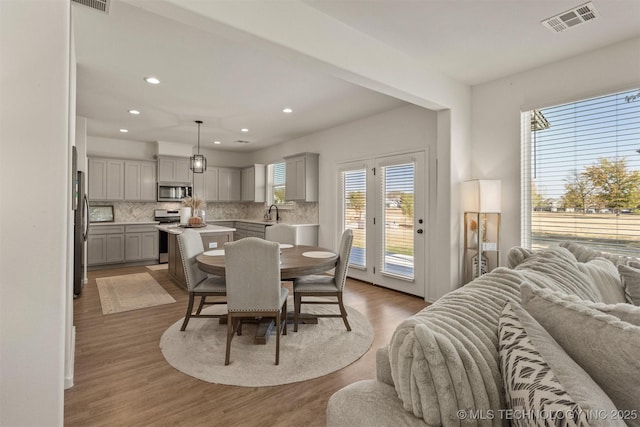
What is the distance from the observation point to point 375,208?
4.90m

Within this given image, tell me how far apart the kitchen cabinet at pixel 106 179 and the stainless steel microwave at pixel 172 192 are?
2.43 feet

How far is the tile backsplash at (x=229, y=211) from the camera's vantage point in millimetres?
6410

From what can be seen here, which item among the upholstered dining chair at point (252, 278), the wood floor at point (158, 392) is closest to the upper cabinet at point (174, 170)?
the wood floor at point (158, 392)

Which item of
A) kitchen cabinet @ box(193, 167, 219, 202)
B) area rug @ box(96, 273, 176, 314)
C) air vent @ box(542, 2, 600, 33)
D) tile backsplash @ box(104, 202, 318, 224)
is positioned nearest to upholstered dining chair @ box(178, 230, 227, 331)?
area rug @ box(96, 273, 176, 314)

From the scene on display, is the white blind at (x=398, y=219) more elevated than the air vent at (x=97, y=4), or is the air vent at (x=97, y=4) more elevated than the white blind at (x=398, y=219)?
the air vent at (x=97, y=4)

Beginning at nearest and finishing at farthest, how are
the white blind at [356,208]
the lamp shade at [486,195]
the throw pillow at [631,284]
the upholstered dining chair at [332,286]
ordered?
the throw pillow at [631,284] → the upholstered dining chair at [332,286] → the lamp shade at [486,195] → the white blind at [356,208]

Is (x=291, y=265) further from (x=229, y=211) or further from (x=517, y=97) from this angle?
(x=229, y=211)

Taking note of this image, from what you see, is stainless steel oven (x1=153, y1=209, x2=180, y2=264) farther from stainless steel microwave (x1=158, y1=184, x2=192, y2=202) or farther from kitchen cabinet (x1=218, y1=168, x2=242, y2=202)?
kitchen cabinet (x1=218, y1=168, x2=242, y2=202)

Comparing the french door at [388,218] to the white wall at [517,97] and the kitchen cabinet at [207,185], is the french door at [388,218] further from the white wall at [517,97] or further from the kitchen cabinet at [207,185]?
the kitchen cabinet at [207,185]

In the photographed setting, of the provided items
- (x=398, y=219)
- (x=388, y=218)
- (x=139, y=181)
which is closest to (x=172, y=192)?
(x=139, y=181)

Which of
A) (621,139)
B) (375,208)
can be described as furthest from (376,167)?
(621,139)

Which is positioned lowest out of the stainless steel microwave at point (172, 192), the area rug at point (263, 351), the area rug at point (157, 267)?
the area rug at point (263, 351)

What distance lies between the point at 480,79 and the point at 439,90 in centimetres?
61

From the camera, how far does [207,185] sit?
7.62m
